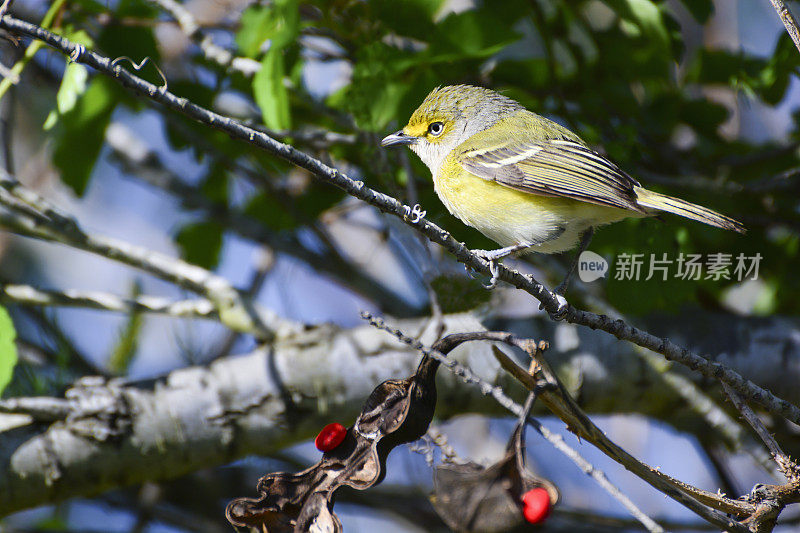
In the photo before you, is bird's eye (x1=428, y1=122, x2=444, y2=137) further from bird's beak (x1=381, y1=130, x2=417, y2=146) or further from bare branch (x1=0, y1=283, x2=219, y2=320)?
bare branch (x1=0, y1=283, x2=219, y2=320)

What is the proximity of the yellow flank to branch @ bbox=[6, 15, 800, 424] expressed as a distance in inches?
23.5

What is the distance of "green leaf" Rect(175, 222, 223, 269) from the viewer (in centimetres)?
403

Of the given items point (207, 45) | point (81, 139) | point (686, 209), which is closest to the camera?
point (686, 209)

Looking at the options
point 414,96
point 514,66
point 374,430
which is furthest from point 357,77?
point 374,430

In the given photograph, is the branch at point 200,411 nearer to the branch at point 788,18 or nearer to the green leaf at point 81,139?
the green leaf at point 81,139

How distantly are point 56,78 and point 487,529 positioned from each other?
3.95 metres

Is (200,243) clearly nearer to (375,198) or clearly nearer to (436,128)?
(436,128)

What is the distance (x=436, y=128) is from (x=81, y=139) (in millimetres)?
1543

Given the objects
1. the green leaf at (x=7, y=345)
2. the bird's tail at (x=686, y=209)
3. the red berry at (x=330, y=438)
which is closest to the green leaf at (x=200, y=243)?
the green leaf at (x=7, y=345)

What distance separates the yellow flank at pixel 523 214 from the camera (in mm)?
2764

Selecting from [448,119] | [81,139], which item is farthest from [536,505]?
[81,139]

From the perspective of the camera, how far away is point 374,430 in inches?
62.3

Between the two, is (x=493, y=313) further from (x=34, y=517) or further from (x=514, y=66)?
(x=34, y=517)

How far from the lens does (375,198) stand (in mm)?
1635
